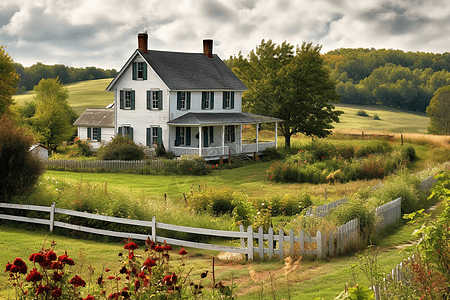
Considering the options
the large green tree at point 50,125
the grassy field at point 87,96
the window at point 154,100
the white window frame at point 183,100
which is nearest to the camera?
the window at point 154,100

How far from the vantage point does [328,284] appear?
8477 millimetres

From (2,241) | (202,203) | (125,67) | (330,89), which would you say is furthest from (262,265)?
(330,89)

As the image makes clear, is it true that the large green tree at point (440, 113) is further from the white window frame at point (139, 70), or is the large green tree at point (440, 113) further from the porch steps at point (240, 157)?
the white window frame at point (139, 70)

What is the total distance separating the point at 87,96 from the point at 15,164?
10080 cm

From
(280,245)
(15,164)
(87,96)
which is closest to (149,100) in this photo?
(15,164)

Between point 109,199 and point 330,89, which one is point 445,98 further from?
point 109,199

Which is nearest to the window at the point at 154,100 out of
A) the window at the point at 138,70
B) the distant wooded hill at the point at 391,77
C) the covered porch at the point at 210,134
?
the window at the point at 138,70

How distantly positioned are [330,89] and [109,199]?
31307 mm

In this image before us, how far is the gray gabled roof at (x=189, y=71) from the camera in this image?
36469 millimetres

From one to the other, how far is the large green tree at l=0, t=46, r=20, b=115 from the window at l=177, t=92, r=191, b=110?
16.8 meters

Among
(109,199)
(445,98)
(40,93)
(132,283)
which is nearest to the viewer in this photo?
(132,283)

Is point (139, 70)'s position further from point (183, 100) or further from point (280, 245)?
point (280, 245)

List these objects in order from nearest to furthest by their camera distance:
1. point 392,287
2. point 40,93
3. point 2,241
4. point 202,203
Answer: point 392,287 < point 2,241 < point 202,203 < point 40,93

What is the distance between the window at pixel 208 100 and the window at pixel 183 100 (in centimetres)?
166
